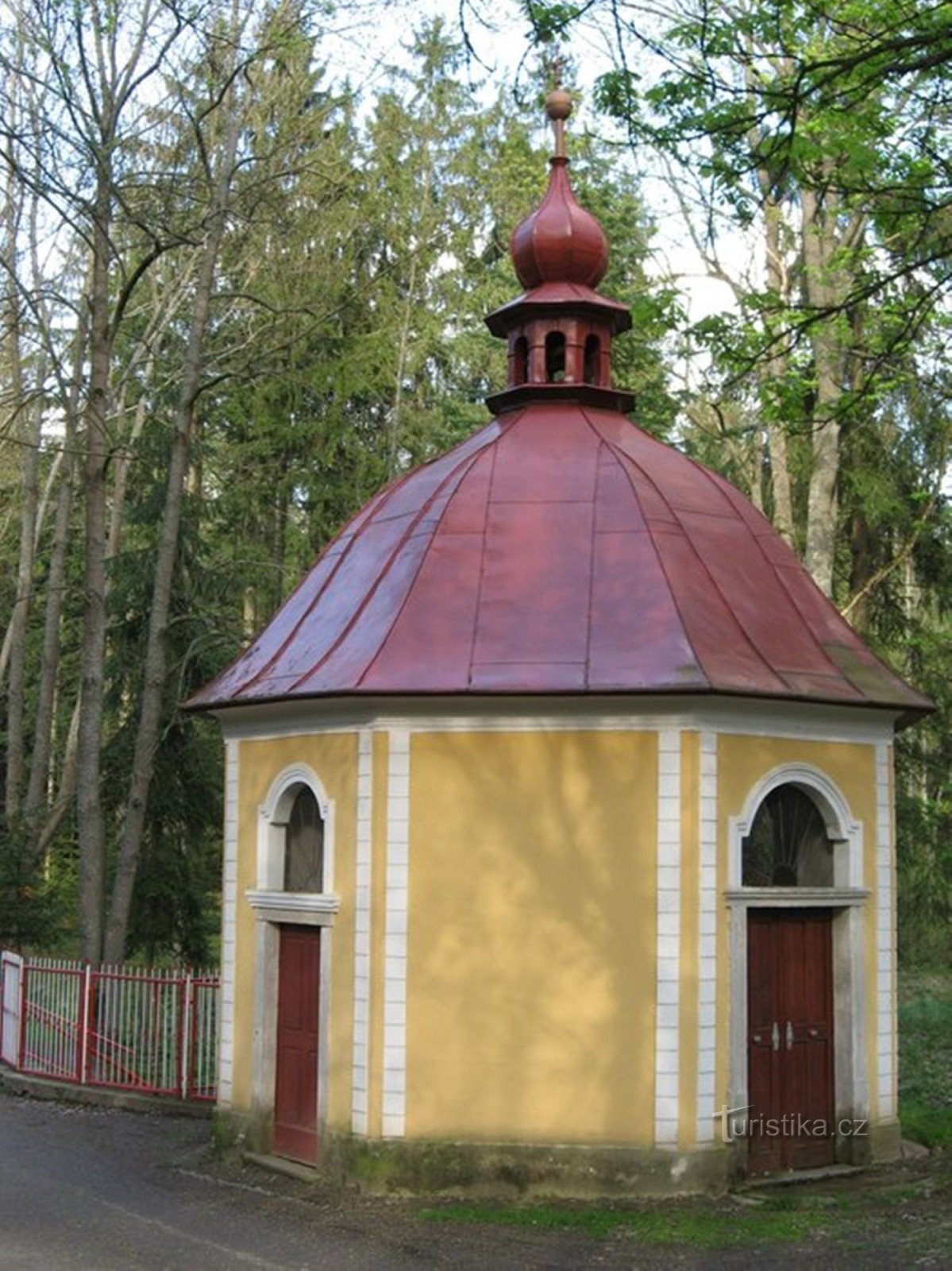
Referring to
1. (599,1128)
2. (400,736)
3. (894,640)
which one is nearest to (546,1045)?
(599,1128)

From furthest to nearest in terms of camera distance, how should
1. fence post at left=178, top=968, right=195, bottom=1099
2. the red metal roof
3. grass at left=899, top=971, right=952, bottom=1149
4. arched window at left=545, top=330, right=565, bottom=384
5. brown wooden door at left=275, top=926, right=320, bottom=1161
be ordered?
fence post at left=178, top=968, right=195, bottom=1099 < arched window at left=545, top=330, right=565, bottom=384 < grass at left=899, top=971, right=952, bottom=1149 < brown wooden door at left=275, top=926, right=320, bottom=1161 < the red metal roof

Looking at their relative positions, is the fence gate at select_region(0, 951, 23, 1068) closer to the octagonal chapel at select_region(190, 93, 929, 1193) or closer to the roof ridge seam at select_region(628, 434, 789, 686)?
the octagonal chapel at select_region(190, 93, 929, 1193)

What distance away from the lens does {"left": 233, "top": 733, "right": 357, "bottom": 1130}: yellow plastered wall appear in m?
11.7

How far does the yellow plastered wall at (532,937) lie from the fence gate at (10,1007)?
7621 millimetres

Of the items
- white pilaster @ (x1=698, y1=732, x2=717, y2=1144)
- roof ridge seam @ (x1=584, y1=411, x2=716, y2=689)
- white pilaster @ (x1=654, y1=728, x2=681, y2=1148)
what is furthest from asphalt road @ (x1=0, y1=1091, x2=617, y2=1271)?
roof ridge seam @ (x1=584, y1=411, x2=716, y2=689)

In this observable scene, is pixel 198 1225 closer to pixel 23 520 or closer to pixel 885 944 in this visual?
pixel 885 944

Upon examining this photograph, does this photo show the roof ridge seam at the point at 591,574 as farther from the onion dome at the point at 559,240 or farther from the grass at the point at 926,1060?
the grass at the point at 926,1060

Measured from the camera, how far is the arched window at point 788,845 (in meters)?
12.0

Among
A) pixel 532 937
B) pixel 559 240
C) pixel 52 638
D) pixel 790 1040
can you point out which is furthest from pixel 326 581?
pixel 52 638

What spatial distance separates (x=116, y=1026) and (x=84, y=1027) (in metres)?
0.35

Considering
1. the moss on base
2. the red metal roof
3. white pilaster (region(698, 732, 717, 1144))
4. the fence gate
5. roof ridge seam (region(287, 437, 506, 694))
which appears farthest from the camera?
the fence gate

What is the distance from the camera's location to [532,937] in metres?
11.3

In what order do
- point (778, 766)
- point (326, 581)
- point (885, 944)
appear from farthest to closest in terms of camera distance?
point (326, 581)
point (885, 944)
point (778, 766)

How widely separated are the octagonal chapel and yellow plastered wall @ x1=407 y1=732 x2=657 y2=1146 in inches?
0.8
